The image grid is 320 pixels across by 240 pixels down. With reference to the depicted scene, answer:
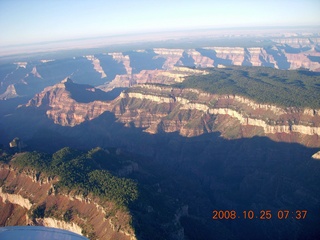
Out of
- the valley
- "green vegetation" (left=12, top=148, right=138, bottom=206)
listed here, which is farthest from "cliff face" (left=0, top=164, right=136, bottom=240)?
"green vegetation" (left=12, top=148, right=138, bottom=206)

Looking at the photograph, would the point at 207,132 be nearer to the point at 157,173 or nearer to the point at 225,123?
the point at 225,123

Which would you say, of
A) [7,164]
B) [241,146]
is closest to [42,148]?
[7,164]

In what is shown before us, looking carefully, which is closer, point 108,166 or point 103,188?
point 103,188
